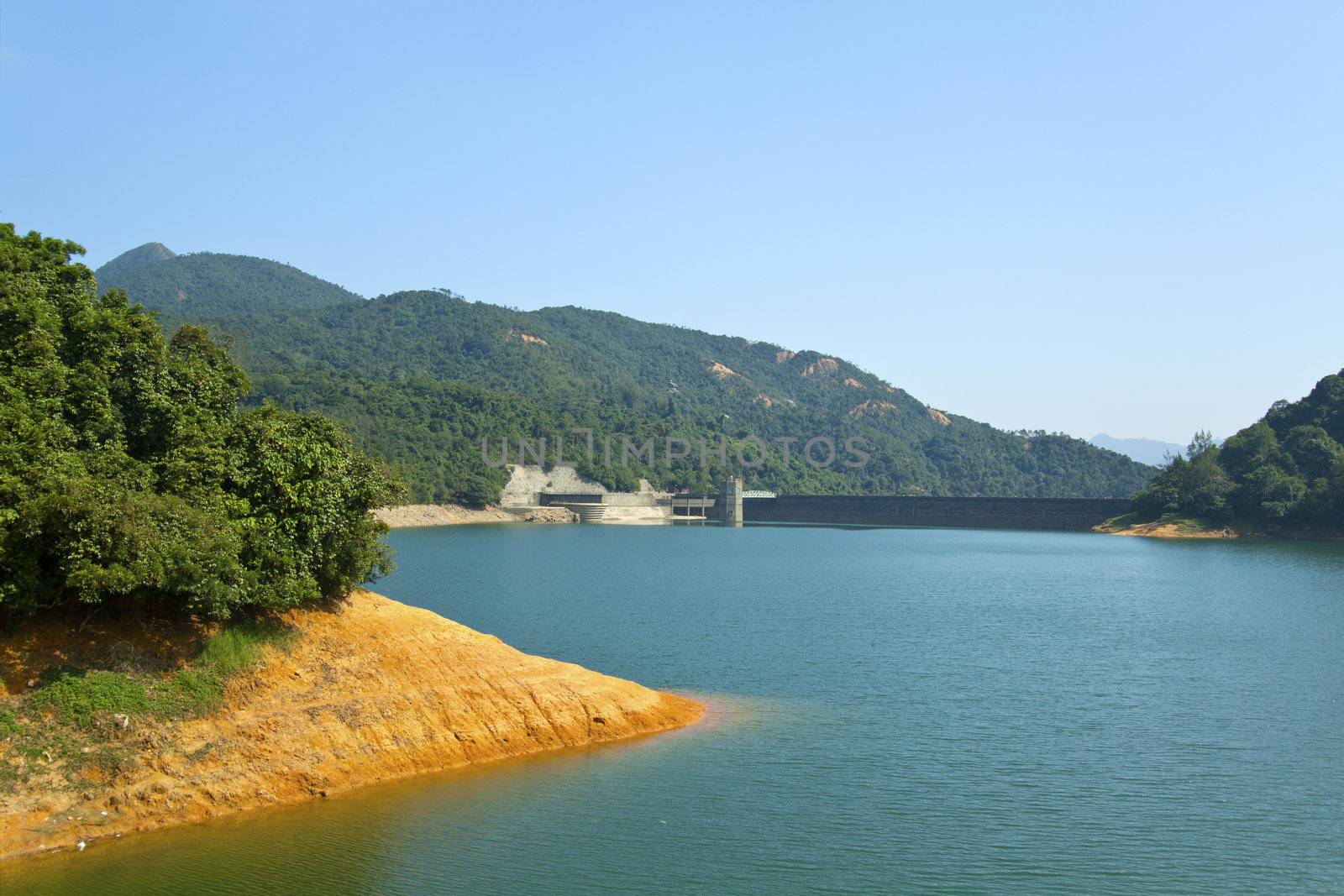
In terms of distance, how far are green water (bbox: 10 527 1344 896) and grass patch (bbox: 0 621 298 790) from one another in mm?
1837

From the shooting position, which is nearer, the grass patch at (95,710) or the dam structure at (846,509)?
the grass patch at (95,710)

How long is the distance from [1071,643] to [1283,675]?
8273mm

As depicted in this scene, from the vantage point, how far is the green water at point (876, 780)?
60.8ft

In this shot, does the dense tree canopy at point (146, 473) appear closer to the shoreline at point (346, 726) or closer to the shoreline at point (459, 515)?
the shoreline at point (346, 726)

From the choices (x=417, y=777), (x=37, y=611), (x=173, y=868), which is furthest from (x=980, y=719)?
(x=37, y=611)

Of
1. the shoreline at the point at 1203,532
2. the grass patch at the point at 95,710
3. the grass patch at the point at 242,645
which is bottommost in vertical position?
the grass patch at the point at 95,710

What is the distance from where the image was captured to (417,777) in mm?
23344

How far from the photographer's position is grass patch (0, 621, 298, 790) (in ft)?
62.9

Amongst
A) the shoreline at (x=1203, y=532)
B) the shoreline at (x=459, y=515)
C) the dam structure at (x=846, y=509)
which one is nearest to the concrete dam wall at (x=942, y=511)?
the dam structure at (x=846, y=509)

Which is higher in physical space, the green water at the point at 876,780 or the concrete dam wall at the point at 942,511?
the concrete dam wall at the point at 942,511

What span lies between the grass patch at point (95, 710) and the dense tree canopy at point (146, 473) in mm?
1345

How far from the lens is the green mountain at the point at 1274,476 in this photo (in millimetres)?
107500

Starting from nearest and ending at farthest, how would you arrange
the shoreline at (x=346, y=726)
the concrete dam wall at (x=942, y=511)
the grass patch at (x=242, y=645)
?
the shoreline at (x=346, y=726) < the grass patch at (x=242, y=645) < the concrete dam wall at (x=942, y=511)

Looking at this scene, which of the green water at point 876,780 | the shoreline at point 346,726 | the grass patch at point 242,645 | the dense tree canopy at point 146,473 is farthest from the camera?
the grass patch at point 242,645
